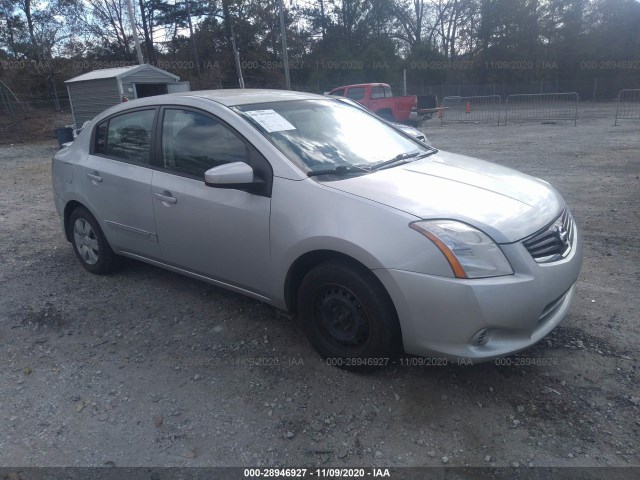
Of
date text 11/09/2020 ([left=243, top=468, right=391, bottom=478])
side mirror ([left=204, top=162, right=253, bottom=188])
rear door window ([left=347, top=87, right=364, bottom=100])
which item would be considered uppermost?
rear door window ([left=347, top=87, right=364, bottom=100])

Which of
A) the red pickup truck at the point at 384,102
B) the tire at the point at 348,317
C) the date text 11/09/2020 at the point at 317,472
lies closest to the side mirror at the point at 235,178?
the tire at the point at 348,317

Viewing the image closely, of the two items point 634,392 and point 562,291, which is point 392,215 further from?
point 634,392

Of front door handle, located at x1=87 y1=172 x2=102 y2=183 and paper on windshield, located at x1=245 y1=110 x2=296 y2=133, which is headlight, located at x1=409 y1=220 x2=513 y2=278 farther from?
front door handle, located at x1=87 y1=172 x2=102 y2=183

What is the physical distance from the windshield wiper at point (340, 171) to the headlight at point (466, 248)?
0.74 m

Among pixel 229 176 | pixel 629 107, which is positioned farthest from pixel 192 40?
pixel 229 176

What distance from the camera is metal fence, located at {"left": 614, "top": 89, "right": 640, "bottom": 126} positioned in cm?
1945

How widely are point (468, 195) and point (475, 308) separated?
0.76 metres

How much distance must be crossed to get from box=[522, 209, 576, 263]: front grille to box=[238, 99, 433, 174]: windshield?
1118 mm

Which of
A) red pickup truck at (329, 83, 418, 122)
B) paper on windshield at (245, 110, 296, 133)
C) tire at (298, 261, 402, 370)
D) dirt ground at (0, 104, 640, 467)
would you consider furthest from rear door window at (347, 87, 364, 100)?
tire at (298, 261, 402, 370)

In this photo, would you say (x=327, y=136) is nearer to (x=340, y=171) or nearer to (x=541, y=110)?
(x=340, y=171)

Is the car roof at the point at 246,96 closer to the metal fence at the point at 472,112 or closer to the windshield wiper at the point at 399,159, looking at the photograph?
the windshield wiper at the point at 399,159

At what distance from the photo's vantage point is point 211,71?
3678 cm

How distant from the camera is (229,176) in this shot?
10.0 feet

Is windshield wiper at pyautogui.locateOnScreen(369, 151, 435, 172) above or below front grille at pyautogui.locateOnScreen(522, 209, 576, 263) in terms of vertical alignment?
above
